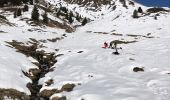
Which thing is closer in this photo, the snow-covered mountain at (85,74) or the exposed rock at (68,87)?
the snow-covered mountain at (85,74)

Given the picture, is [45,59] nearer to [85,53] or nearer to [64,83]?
[85,53]

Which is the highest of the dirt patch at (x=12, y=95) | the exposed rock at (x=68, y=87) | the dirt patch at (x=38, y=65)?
the dirt patch at (x=12, y=95)

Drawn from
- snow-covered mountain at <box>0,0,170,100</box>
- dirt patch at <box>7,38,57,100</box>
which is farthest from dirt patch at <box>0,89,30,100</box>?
dirt patch at <box>7,38,57,100</box>

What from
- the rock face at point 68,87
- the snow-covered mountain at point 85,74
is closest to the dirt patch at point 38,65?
the snow-covered mountain at point 85,74

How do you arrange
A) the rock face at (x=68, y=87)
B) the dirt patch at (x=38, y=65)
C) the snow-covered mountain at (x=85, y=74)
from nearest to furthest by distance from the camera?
the snow-covered mountain at (x=85, y=74) < the rock face at (x=68, y=87) < the dirt patch at (x=38, y=65)

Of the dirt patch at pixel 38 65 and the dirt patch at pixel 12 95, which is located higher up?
the dirt patch at pixel 12 95

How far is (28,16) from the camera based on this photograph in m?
112

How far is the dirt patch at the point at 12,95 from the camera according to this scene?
25.2m

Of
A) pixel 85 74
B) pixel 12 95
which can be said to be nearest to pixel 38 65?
pixel 85 74

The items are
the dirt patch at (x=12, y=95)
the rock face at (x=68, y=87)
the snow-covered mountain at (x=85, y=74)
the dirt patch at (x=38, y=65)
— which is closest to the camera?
the dirt patch at (x=12, y=95)

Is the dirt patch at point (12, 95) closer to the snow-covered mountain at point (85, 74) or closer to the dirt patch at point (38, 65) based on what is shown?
the snow-covered mountain at point (85, 74)

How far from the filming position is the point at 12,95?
25641 millimetres

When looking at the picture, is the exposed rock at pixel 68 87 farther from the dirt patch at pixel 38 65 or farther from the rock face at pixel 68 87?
the dirt patch at pixel 38 65

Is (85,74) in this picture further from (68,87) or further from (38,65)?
(38,65)
